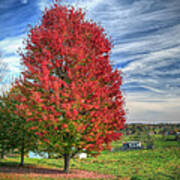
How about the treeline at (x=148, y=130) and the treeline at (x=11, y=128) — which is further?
the treeline at (x=148, y=130)

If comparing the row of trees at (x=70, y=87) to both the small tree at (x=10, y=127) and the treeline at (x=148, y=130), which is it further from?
the treeline at (x=148, y=130)

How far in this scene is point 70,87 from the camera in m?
15.2

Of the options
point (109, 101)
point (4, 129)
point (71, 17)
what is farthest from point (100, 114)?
point (4, 129)

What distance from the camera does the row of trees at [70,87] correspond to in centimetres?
1455

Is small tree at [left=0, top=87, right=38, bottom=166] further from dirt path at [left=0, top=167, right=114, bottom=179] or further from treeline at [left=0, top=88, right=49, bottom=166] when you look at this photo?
dirt path at [left=0, top=167, right=114, bottom=179]

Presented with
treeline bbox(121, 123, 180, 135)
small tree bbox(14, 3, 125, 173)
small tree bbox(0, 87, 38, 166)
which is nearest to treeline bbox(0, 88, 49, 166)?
small tree bbox(0, 87, 38, 166)

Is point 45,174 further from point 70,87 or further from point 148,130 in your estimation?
point 148,130

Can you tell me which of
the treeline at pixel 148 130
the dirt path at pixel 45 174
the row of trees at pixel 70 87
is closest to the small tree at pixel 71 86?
the row of trees at pixel 70 87

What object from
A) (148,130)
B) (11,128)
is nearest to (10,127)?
(11,128)

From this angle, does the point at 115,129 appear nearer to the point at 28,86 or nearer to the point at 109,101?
the point at 109,101

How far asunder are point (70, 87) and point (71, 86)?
0.42 meters

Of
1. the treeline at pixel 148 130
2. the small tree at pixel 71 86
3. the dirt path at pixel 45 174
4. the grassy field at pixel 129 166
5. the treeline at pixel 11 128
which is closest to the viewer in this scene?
→ the small tree at pixel 71 86

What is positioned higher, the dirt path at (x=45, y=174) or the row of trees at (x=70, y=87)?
the row of trees at (x=70, y=87)

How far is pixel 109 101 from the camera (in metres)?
16.4
